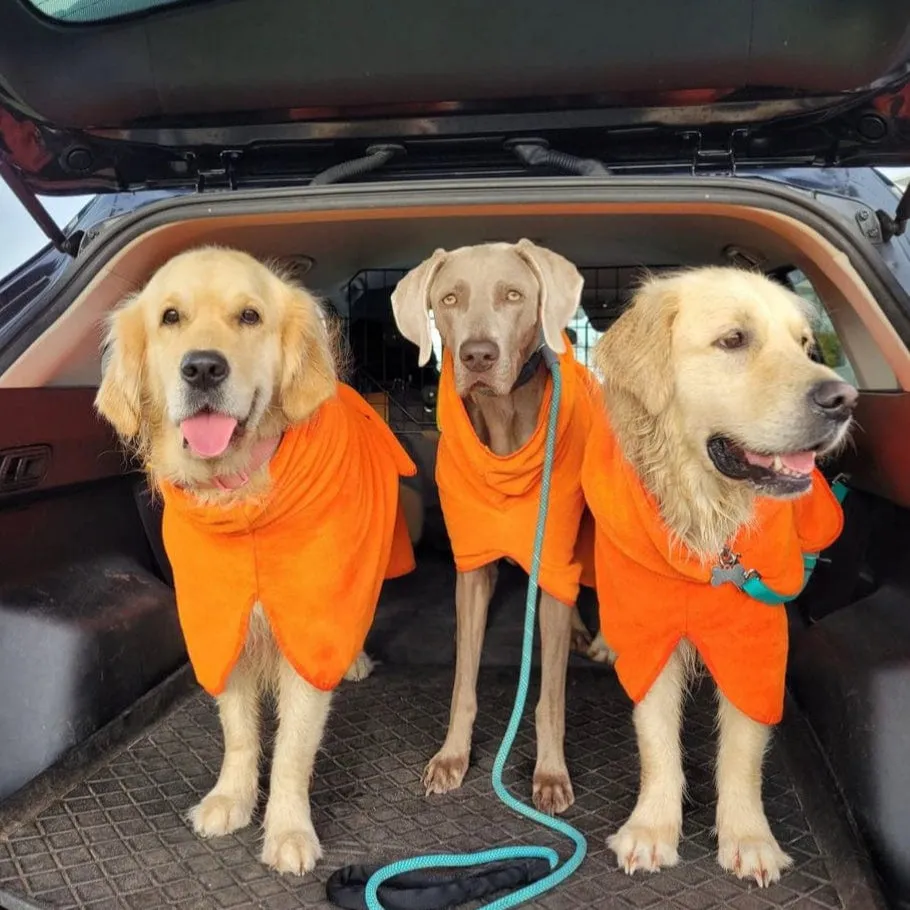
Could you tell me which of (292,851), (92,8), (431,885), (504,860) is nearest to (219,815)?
(292,851)

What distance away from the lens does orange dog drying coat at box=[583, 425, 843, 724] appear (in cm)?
196

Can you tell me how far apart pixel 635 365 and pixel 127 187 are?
177cm

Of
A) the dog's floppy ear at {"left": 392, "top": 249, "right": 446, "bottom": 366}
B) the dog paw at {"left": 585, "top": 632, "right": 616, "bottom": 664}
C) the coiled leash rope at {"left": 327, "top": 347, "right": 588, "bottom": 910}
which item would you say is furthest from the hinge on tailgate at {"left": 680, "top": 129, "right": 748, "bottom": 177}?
the dog paw at {"left": 585, "top": 632, "right": 616, "bottom": 664}

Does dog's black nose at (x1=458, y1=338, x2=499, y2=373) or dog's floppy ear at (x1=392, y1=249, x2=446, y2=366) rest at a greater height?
dog's floppy ear at (x1=392, y1=249, x2=446, y2=366)

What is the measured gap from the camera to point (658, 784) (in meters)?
2.04

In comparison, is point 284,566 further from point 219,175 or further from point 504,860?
point 219,175

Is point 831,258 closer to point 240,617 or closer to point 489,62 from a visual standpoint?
point 489,62

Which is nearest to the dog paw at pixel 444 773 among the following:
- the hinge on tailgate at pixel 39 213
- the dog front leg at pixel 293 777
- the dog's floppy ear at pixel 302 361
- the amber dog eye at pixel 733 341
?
the dog front leg at pixel 293 777

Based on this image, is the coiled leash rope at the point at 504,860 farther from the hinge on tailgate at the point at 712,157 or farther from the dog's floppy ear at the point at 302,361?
the hinge on tailgate at the point at 712,157

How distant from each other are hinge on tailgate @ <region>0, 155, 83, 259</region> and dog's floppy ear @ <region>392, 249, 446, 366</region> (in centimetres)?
96

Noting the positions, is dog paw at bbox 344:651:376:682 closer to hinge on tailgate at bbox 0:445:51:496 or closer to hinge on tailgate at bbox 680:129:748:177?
hinge on tailgate at bbox 0:445:51:496

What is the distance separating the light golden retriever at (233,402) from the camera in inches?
78.7

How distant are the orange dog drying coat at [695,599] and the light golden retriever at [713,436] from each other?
55 millimetres

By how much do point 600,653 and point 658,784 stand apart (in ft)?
3.46
